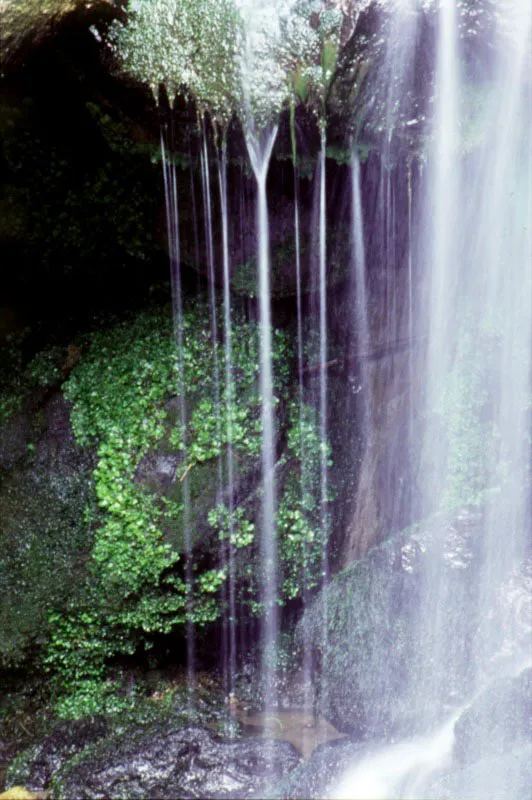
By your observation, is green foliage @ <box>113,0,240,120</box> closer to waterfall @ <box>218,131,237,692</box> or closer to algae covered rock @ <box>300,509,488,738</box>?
waterfall @ <box>218,131,237,692</box>

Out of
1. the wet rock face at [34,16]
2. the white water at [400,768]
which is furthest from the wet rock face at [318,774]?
the wet rock face at [34,16]

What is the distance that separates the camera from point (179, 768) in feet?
15.0

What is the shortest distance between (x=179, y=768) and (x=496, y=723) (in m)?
2.26

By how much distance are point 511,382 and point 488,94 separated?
8.83ft

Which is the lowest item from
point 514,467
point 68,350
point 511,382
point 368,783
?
point 368,783

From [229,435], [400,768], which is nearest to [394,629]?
[400,768]

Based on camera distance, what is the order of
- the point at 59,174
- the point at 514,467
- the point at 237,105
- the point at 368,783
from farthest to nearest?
the point at 514,467
the point at 59,174
the point at 237,105
the point at 368,783

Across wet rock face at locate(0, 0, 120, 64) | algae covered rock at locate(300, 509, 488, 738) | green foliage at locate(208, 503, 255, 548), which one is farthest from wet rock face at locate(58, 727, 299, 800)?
wet rock face at locate(0, 0, 120, 64)

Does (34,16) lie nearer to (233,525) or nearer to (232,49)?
(232,49)

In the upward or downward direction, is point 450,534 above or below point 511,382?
below

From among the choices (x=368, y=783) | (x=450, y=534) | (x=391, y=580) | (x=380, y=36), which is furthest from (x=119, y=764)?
(x=380, y=36)

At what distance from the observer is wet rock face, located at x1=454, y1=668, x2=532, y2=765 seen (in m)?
4.56

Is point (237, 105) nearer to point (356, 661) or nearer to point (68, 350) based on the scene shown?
point (68, 350)

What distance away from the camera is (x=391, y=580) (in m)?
5.81
